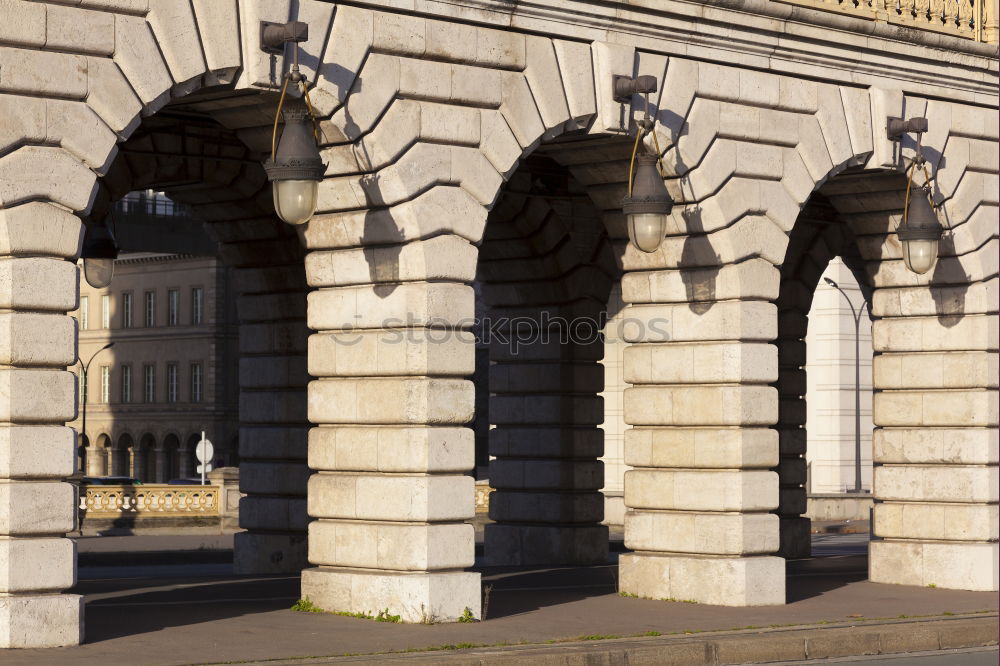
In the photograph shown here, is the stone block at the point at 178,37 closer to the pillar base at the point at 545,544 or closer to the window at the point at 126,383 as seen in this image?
the pillar base at the point at 545,544

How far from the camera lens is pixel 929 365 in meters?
21.2

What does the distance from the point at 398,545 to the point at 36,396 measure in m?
3.81

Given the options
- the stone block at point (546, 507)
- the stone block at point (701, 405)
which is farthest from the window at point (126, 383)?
the stone block at point (701, 405)

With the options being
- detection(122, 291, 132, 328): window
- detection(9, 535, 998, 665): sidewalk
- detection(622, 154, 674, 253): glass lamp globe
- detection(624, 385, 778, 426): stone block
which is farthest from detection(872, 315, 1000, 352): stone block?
detection(122, 291, 132, 328): window

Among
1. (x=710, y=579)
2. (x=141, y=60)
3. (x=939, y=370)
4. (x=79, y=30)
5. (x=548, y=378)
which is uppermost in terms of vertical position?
(x=79, y=30)

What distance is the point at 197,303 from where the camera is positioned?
88.8 m

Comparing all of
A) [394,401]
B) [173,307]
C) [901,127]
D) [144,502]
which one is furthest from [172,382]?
[394,401]

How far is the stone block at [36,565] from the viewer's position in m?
13.7

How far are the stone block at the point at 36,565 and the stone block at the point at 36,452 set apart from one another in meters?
0.53

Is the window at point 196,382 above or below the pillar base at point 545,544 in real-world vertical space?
above

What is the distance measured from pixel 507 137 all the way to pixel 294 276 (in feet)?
19.6

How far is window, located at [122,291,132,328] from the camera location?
92.9 meters

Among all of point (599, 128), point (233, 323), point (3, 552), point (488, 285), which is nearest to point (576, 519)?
point (488, 285)

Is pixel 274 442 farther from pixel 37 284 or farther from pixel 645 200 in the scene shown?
pixel 37 284
